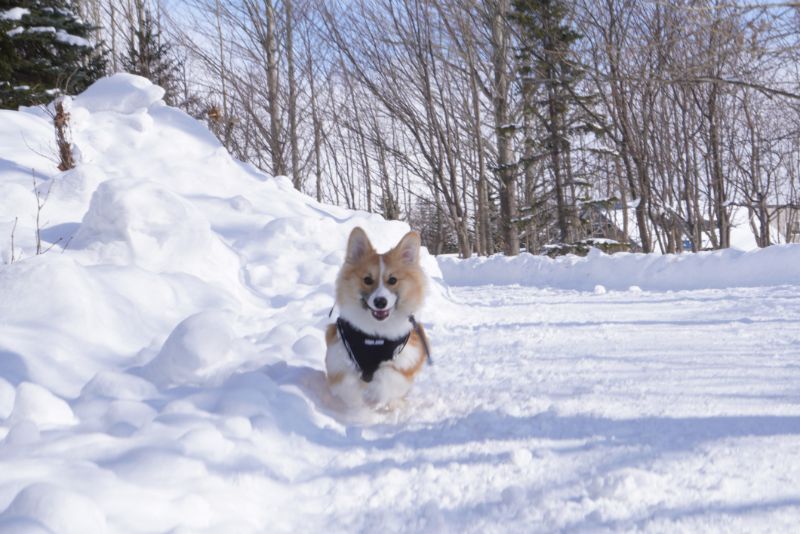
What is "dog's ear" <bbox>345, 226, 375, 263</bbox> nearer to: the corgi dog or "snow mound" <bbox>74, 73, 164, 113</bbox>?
the corgi dog

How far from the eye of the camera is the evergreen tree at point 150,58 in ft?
58.9

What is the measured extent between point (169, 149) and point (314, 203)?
2.85 meters

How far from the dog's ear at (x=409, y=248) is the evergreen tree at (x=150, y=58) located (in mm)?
17076

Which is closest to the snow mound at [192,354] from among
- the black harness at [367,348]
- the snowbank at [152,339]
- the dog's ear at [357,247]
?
the snowbank at [152,339]

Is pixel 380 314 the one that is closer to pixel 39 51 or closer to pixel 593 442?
pixel 593 442

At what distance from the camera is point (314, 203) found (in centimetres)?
1037

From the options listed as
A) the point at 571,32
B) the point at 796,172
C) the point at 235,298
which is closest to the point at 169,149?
the point at 235,298

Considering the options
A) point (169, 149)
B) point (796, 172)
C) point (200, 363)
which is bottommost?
point (200, 363)

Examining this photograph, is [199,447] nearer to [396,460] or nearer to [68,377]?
[396,460]

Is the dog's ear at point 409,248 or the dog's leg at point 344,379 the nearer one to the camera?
the dog's leg at point 344,379

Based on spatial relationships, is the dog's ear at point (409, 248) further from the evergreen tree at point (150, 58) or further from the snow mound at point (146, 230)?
the evergreen tree at point (150, 58)

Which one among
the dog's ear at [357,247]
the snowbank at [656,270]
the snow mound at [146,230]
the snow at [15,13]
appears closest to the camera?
the dog's ear at [357,247]

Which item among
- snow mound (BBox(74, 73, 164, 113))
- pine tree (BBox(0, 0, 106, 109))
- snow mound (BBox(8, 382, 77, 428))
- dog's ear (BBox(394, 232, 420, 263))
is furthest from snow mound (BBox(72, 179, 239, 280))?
pine tree (BBox(0, 0, 106, 109))

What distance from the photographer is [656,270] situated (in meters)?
10.5
